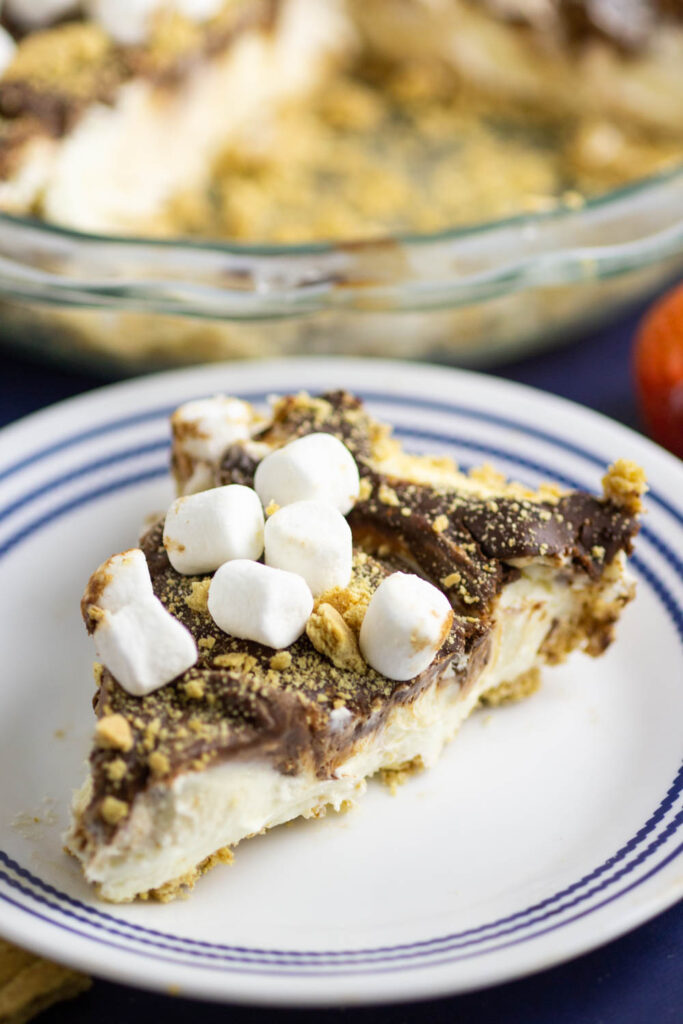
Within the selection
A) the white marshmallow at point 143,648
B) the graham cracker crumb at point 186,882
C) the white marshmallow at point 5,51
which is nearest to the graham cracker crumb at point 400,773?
the graham cracker crumb at point 186,882

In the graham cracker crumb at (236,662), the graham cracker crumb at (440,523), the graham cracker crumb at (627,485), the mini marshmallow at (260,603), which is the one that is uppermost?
the graham cracker crumb at (627,485)

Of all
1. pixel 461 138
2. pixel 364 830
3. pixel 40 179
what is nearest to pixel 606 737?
pixel 364 830

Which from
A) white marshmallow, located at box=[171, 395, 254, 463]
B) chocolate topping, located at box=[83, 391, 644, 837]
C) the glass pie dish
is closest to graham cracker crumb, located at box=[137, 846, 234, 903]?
chocolate topping, located at box=[83, 391, 644, 837]

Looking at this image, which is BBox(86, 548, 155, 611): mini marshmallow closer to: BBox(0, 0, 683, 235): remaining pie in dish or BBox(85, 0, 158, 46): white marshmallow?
BBox(0, 0, 683, 235): remaining pie in dish

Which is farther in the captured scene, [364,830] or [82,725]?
[82,725]

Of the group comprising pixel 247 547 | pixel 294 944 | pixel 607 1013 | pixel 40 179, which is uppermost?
pixel 40 179

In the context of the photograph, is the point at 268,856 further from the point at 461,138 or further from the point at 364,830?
the point at 461,138

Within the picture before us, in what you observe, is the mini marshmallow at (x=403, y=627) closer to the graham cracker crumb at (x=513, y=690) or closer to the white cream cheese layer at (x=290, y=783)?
the white cream cheese layer at (x=290, y=783)

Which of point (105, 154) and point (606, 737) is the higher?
point (105, 154)
